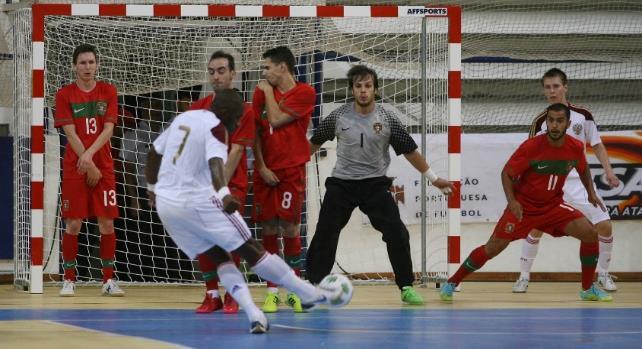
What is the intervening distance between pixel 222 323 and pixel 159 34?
4.63 meters

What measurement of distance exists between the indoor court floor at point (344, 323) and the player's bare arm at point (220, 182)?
30.0 inches

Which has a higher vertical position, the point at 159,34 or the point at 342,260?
the point at 159,34

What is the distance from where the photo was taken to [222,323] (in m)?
8.21

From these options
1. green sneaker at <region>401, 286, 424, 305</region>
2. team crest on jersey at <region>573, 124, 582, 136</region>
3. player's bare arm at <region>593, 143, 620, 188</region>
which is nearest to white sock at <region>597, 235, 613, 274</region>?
player's bare arm at <region>593, 143, 620, 188</region>

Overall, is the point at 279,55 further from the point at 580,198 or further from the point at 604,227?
the point at 604,227

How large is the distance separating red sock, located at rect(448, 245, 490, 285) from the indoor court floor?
22 centimetres

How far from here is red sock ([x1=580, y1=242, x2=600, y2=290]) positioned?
34.3 ft

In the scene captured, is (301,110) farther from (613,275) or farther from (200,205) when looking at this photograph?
(613,275)

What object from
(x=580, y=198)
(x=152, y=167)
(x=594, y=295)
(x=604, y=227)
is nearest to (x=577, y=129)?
(x=580, y=198)

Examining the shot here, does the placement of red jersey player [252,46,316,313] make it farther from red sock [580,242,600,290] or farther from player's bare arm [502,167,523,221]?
red sock [580,242,600,290]

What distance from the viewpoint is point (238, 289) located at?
24.4 feet

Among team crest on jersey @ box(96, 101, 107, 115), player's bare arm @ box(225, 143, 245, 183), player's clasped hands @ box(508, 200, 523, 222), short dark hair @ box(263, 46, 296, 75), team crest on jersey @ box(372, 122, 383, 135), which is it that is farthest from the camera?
team crest on jersey @ box(96, 101, 107, 115)

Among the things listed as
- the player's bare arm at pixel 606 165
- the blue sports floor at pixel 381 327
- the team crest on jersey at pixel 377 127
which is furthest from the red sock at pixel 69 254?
the player's bare arm at pixel 606 165

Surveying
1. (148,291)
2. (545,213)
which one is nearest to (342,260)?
(148,291)
